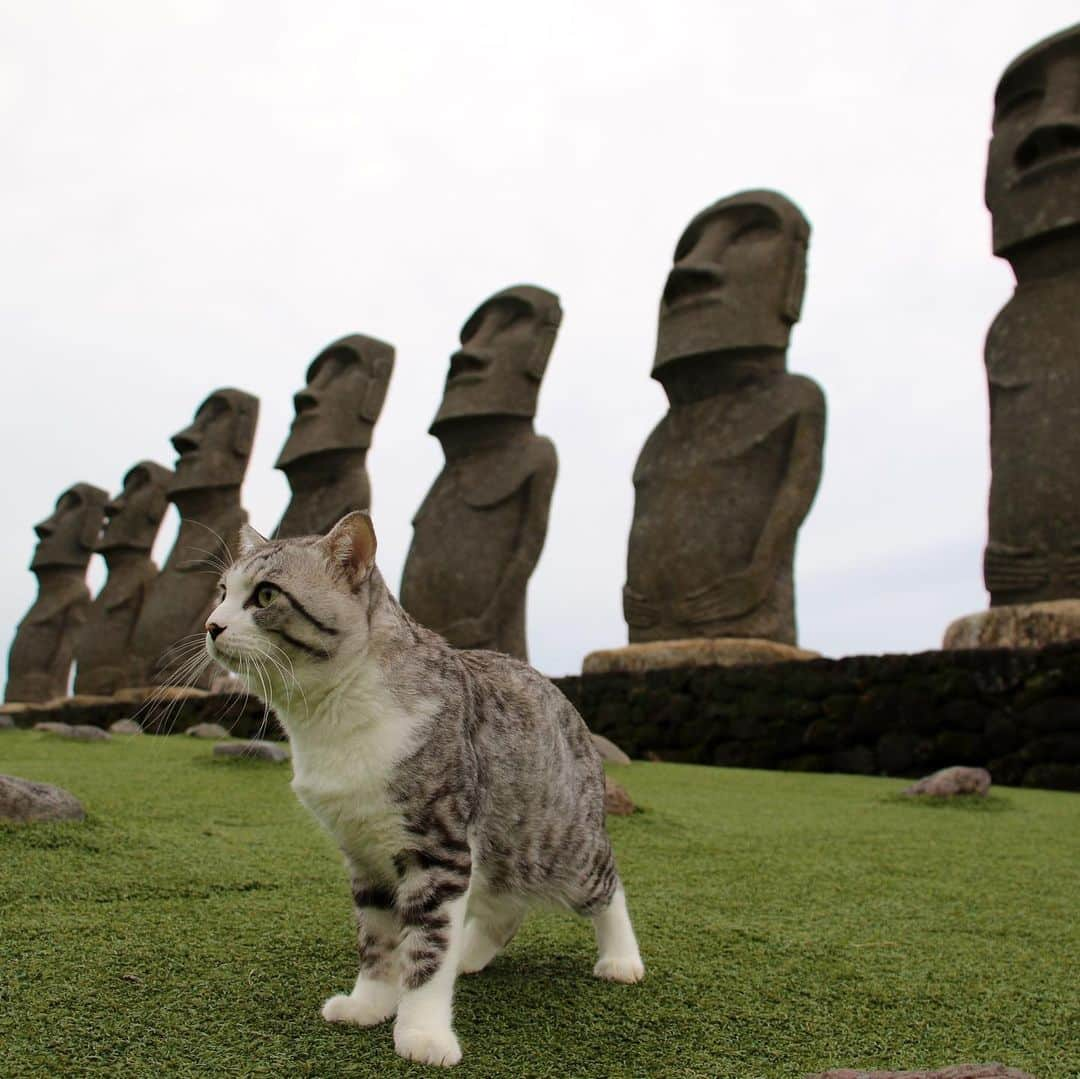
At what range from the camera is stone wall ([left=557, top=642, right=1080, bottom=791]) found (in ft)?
19.2

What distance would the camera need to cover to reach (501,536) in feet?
32.7

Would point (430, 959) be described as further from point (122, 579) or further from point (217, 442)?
point (122, 579)

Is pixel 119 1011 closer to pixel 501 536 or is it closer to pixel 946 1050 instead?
pixel 946 1050

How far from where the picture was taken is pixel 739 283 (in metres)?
8.39

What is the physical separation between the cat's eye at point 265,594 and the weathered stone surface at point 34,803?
163 centimetres

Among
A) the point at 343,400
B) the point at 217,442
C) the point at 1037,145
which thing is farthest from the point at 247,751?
the point at 217,442

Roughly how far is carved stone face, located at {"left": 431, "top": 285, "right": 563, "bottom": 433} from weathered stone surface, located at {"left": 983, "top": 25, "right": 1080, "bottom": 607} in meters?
4.14

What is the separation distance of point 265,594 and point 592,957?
45.6 inches

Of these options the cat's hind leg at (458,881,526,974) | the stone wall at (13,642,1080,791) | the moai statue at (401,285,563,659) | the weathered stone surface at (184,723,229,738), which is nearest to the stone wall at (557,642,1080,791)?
the stone wall at (13,642,1080,791)

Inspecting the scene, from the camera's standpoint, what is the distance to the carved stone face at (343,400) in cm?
1177

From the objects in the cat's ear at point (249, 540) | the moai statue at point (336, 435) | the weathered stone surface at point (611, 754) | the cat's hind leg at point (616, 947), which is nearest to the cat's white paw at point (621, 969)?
the cat's hind leg at point (616, 947)

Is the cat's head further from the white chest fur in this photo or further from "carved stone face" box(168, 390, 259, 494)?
"carved stone face" box(168, 390, 259, 494)

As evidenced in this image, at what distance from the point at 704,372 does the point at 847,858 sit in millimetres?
5207

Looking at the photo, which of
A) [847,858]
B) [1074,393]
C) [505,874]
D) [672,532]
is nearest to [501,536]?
[672,532]
